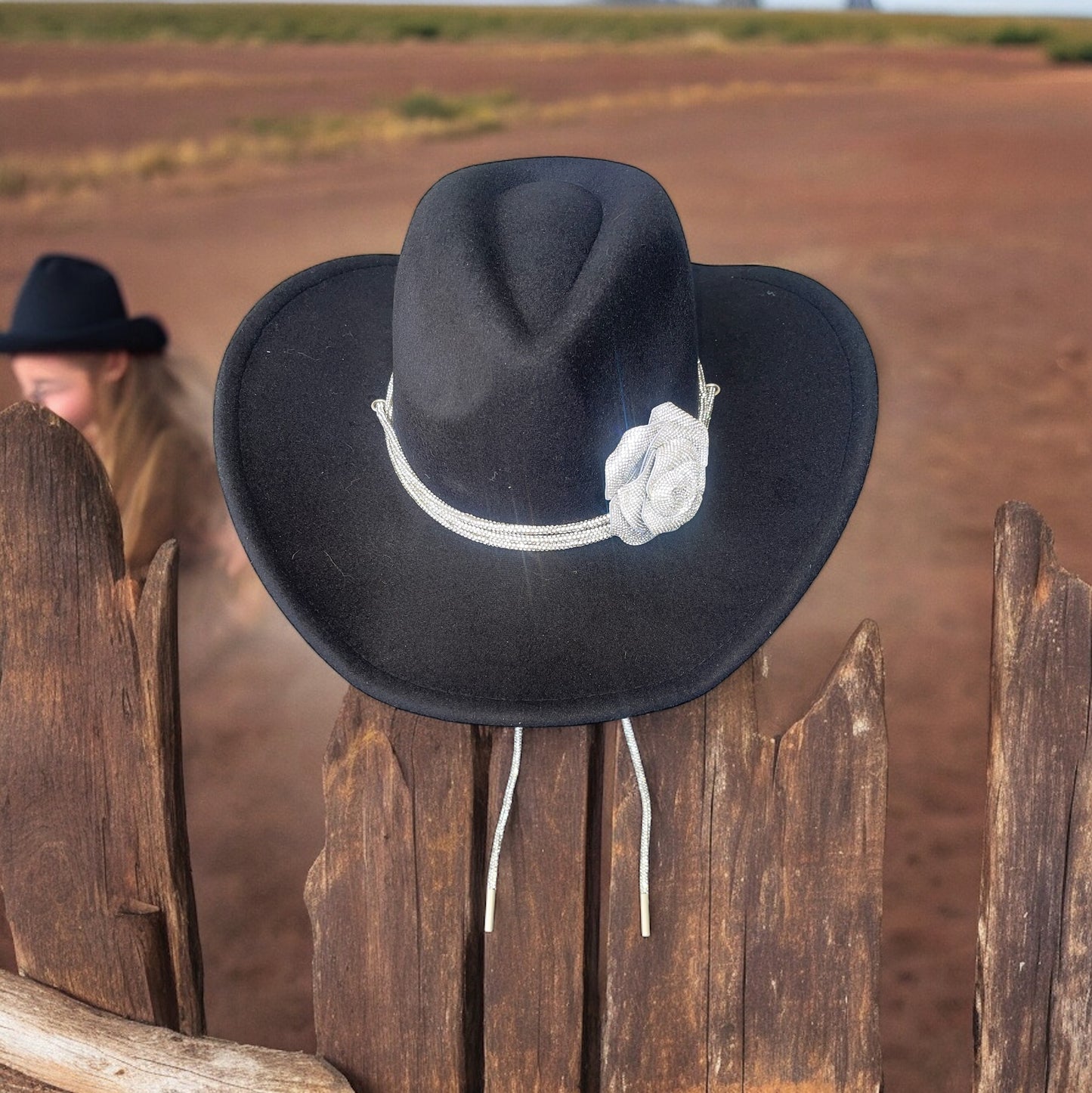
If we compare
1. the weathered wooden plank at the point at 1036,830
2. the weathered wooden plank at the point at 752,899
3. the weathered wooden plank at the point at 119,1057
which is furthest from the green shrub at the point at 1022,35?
the weathered wooden plank at the point at 119,1057

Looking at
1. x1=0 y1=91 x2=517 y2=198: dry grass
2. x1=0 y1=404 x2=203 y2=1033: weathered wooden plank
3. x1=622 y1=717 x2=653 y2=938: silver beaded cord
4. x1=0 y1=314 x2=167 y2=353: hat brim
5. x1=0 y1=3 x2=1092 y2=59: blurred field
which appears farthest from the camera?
x1=0 y1=91 x2=517 y2=198: dry grass

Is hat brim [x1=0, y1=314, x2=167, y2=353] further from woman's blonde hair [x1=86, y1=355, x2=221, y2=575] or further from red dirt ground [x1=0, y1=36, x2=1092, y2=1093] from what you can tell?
red dirt ground [x1=0, y1=36, x2=1092, y2=1093]

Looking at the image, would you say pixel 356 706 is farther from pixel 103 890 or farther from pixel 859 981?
pixel 859 981

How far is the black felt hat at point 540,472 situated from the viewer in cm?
80

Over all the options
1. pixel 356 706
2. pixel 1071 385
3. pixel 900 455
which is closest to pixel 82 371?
pixel 356 706

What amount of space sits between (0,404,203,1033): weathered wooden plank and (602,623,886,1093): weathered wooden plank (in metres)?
0.48

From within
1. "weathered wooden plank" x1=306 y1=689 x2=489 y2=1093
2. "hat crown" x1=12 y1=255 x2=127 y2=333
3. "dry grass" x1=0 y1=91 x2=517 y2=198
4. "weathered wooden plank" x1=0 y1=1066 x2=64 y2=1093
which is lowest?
"weathered wooden plank" x1=0 y1=1066 x2=64 y2=1093

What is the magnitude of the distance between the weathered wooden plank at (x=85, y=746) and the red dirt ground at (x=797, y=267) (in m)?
1.31

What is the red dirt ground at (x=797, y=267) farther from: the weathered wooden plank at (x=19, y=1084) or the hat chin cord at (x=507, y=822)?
the hat chin cord at (x=507, y=822)

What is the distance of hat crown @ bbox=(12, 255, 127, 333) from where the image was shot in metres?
1.99

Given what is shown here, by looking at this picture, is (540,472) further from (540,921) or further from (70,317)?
→ (70,317)

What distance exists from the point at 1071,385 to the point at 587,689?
11.4ft

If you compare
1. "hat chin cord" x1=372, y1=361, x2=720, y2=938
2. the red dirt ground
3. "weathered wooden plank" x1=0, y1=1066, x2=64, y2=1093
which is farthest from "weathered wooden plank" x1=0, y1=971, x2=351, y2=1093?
the red dirt ground

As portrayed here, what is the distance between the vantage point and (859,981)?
1.02m
